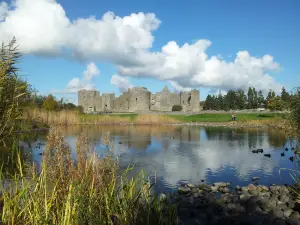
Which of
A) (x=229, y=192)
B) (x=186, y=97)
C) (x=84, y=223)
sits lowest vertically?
(x=229, y=192)

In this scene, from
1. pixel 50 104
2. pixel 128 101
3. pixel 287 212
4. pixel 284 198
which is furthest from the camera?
pixel 128 101

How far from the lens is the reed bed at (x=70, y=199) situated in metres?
2.46

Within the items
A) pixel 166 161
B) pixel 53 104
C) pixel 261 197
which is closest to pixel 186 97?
pixel 53 104

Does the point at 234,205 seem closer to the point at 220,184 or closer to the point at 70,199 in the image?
the point at 220,184

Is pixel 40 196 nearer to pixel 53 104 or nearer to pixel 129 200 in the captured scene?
pixel 129 200

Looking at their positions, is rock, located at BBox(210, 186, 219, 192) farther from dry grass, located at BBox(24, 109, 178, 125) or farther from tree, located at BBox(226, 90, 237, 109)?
tree, located at BBox(226, 90, 237, 109)

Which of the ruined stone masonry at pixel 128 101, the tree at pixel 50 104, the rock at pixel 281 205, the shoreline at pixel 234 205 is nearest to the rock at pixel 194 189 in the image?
the shoreline at pixel 234 205

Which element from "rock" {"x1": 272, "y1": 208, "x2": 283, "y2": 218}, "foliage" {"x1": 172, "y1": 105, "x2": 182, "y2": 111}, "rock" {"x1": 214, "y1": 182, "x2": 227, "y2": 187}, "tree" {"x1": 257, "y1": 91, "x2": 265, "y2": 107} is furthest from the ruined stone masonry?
"rock" {"x1": 272, "y1": 208, "x2": 283, "y2": 218}

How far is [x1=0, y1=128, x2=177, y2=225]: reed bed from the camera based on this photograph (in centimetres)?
246

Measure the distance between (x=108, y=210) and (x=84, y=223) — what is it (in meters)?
0.30

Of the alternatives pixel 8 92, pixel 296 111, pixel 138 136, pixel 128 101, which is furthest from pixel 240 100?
pixel 8 92

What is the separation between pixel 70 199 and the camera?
2457 mm

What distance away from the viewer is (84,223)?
8.49 feet

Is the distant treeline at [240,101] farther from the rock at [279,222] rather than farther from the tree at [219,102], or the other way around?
the rock at [279,222]
